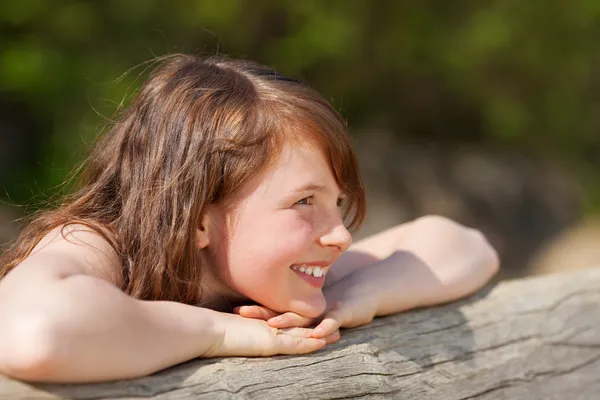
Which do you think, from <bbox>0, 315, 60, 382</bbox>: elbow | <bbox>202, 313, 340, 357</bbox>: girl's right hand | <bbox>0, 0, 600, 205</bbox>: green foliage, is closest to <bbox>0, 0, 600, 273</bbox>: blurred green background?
<bbox>0, 0, 600, 205</bbox>: green foliage

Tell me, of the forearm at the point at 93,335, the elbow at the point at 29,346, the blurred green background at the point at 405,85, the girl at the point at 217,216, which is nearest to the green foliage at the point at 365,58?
the blurred green background at the point at 405,85

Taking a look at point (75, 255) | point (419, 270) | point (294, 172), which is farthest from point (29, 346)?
point (419, 270)

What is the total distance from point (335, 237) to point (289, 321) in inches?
9.3

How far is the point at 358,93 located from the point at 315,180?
25.1 feet

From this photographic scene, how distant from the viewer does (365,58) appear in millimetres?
9266

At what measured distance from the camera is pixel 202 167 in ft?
6.41

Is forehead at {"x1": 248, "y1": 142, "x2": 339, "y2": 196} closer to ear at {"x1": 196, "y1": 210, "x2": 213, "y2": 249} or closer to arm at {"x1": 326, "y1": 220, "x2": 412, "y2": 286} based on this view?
ear at {"x1": 196, "y1": 210, "x2": 213, "y2": 249}

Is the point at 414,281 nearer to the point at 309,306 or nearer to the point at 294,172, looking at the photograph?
the point at 309,306

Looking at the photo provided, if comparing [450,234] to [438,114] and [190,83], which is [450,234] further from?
[438,114]

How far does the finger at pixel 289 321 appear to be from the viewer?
78.3 inches

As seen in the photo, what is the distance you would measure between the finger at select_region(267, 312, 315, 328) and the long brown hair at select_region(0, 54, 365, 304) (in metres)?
0.21

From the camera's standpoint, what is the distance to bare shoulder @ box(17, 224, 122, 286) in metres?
1.69

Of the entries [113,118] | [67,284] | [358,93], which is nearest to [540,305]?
[113,118]

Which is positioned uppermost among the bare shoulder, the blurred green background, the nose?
the blurred green background
